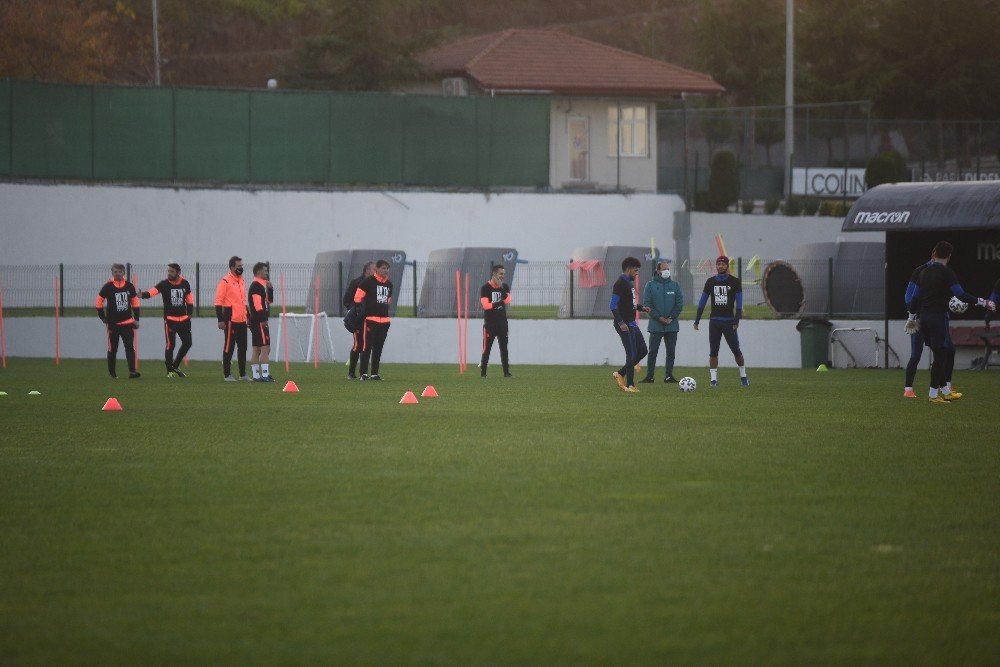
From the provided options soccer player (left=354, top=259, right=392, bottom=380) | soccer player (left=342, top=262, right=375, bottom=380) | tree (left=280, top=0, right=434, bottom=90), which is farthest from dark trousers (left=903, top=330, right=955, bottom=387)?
tree (left=280, top=0, right=434, bottom=90)

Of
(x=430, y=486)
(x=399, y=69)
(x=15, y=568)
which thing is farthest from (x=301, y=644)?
(x=399, y=69)

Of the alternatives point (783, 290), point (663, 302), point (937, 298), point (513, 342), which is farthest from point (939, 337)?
point (513, 342)

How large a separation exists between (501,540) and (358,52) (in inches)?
1875

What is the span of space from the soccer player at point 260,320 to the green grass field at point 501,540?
805 cm

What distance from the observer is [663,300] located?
22781 mm

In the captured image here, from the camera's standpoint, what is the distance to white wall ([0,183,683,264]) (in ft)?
136

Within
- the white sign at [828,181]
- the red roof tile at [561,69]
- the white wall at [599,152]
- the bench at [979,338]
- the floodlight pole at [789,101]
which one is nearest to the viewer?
the bench at [979,338]

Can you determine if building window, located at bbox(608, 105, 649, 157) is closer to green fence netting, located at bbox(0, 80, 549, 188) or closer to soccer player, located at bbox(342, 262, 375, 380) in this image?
green fence netting, located at bbox(0, 80, 549, 188)

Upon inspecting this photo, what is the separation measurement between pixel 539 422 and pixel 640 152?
34055 mm

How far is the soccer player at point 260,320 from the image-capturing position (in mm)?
24766

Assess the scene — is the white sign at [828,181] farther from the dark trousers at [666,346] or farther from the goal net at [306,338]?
the dark trousers at [666,346]

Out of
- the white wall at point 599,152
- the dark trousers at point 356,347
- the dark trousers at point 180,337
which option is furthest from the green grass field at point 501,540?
the white wall at point 599,152

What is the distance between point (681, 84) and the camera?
5169cm

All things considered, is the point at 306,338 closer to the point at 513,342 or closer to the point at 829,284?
the point at 513,342
